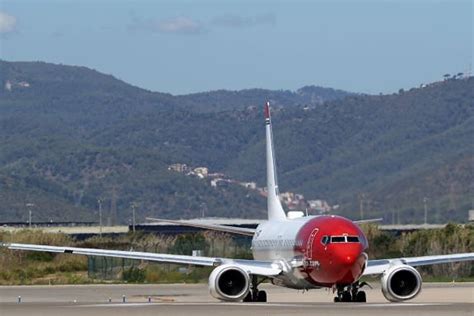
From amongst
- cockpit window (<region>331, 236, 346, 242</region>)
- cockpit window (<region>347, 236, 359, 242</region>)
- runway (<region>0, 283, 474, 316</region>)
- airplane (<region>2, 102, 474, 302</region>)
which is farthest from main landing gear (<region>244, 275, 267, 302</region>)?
cockpit window (<region>347, 236, 359, 242</region>)

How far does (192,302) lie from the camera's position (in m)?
50.5

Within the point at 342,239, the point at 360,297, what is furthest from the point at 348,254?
the point at 360,297

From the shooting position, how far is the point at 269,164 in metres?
62.3

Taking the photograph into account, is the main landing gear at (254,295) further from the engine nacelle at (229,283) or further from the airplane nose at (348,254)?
the airplane nose at (348,254)

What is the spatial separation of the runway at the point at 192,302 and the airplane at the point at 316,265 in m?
0.69

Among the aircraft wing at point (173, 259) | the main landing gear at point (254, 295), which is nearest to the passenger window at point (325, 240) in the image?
the aircraft wing at point (173, 259)

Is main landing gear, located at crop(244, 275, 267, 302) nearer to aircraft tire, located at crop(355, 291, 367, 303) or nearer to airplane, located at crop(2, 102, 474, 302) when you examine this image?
airplane, located at crop(2, 102, 474, 302)

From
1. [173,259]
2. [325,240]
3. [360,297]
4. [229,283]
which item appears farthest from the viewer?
[173,259]

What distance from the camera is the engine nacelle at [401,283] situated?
155 feet

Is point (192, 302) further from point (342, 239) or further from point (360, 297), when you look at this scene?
point (342, 239)

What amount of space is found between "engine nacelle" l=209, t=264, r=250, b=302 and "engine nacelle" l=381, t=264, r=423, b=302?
171 inches

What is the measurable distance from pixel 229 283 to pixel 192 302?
2.25 metres

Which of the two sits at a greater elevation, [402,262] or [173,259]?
[173,259]

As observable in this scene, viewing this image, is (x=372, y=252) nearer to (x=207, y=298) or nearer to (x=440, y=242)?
(x=440, y=242)
